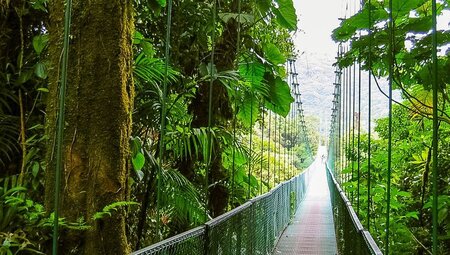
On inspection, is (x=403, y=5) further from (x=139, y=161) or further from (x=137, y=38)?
(x=139, y=161)

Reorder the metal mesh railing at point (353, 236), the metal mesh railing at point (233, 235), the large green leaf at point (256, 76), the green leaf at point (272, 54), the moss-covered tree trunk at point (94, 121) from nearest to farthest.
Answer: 1. the moss-covered tree trunk at point (94, 121)
2. the metal mesh railing at point (233, 235)
3. the metal mesh railing at point (353, 236)
4. the large green leaf at point (256, 76)
5. the green leaf at point (272, 54)

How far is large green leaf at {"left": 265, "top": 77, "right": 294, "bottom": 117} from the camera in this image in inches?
145

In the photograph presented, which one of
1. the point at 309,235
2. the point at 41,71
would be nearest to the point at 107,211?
the point at 41,71

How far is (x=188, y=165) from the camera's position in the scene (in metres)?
3.38

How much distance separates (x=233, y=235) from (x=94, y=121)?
124 centimetres

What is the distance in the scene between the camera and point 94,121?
146cm

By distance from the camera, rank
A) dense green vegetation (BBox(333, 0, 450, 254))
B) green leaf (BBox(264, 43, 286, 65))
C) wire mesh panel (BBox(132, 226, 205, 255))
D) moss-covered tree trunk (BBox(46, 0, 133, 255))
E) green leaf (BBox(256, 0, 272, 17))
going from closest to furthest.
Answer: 1. wire mesh panel (BBox(132, 226, 205, 255))
2. moss-covered tree trunk (BBox(46, 0, 133, 255))
3. dense green vegetation (BBox(333, 0, 450, 254))
4. green leaf (BBox(256, 0, 272, 17))
5. green leaf (BBox(264, 43, 286, 65))

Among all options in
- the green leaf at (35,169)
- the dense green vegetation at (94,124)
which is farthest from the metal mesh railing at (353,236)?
the green leaf at (35,169)

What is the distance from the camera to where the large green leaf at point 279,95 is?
3689 millimetres

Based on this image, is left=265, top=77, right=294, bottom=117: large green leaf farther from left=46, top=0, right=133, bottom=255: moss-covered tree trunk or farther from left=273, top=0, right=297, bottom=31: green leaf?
left=46, top=0, right=133, bottom=255: moss-covered tree trunk

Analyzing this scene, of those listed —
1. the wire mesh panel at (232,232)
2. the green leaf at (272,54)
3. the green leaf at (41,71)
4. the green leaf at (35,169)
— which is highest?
the green leaf at (272,54)

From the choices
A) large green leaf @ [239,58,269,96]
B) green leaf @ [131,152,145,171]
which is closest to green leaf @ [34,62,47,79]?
green leaf @ [131,152,145,171]

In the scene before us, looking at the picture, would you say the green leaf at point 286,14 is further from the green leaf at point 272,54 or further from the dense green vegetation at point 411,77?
the dense green vegetation at point 411,77

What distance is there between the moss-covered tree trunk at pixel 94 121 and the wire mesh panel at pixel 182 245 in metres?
0.13
